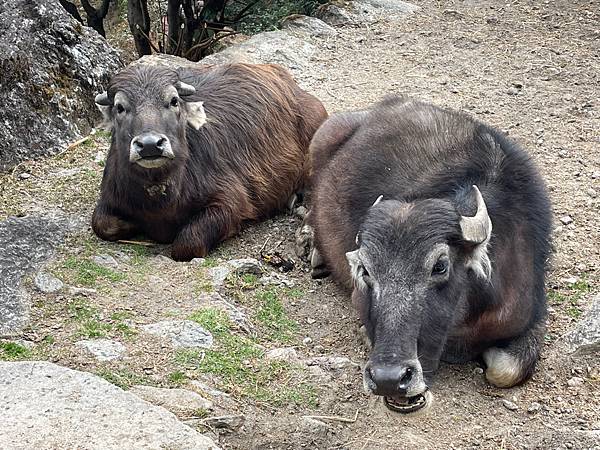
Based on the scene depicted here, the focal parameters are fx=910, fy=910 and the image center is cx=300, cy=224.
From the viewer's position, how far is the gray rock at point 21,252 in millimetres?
6395

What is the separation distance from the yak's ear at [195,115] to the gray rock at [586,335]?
378 cm

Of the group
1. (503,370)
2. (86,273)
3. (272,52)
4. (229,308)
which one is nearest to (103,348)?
(229,308)

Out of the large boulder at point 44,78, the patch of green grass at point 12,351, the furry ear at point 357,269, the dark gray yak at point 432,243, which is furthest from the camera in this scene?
the large boulder at point 44,78

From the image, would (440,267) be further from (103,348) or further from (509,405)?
(103,348)

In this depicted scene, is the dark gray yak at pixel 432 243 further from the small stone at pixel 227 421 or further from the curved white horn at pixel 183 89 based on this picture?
the curved white horn at pixel 183 89

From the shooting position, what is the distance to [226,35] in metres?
13.3

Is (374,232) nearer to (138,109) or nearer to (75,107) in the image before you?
(138,109)

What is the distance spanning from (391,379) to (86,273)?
3162mm

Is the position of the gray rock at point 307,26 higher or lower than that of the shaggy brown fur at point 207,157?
lower

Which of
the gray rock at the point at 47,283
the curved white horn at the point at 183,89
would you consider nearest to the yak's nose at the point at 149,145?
the curved white horn at the point at 183,89

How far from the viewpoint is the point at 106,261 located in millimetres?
7422

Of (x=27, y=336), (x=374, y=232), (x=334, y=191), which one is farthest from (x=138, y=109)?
(x=374, y=232)

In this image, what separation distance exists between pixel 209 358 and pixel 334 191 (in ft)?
6.31

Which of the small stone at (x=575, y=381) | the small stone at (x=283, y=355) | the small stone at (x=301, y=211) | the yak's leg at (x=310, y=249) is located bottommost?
the small stone at (x=301, y=211)
